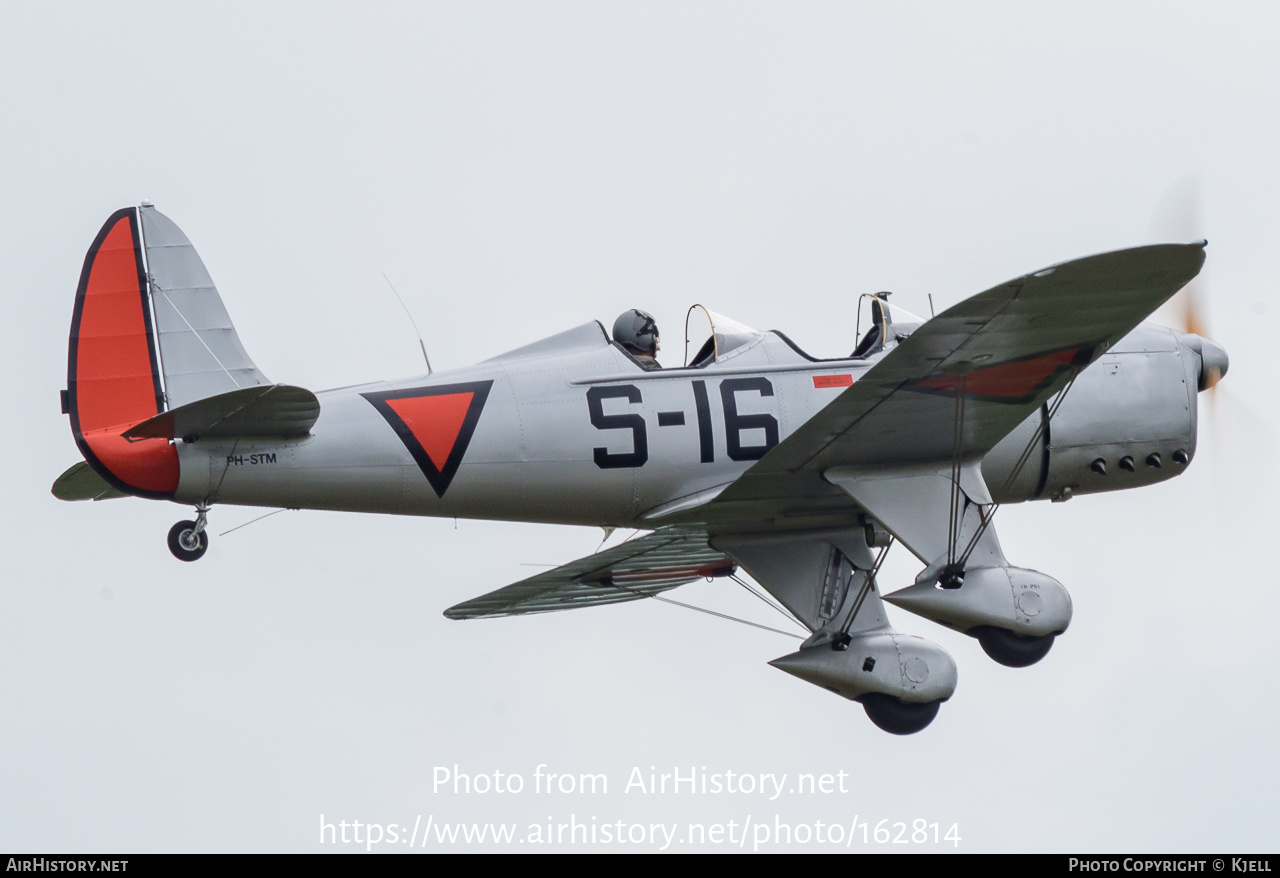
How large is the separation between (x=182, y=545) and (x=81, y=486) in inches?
55.9

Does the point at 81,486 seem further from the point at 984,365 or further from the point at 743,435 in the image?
the point at 984,365

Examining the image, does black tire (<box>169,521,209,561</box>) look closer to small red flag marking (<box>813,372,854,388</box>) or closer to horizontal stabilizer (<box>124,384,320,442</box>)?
horizontal stabilizer (<box>124,384,320,442</box>)

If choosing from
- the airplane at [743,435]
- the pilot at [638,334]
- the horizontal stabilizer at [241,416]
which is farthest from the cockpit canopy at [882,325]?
the horizontal stabilizer at [241,416]

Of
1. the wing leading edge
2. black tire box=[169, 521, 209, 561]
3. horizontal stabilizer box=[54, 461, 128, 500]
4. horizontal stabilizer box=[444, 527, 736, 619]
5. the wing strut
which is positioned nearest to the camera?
the wing leading edge

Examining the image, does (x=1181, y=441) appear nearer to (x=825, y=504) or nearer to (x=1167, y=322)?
(x=1167, y=322)

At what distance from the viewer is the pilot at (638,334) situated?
40.9 ft

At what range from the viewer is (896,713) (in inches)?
506

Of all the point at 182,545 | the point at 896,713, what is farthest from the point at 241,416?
the point at 896,713

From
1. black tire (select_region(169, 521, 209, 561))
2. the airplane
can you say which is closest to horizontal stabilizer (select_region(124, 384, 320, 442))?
the airplane

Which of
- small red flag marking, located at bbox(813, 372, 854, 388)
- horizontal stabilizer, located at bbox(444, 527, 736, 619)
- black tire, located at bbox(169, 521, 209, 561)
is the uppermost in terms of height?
small red flag marking, located at bbox(813, 372, 854, 388)

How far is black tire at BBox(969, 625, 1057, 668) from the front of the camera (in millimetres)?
12109

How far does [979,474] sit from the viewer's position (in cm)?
1247

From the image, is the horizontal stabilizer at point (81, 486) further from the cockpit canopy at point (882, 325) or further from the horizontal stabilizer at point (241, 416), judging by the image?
the cockpit canopy at point (882, 325)

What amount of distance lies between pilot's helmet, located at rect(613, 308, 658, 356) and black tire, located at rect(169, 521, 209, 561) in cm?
316
